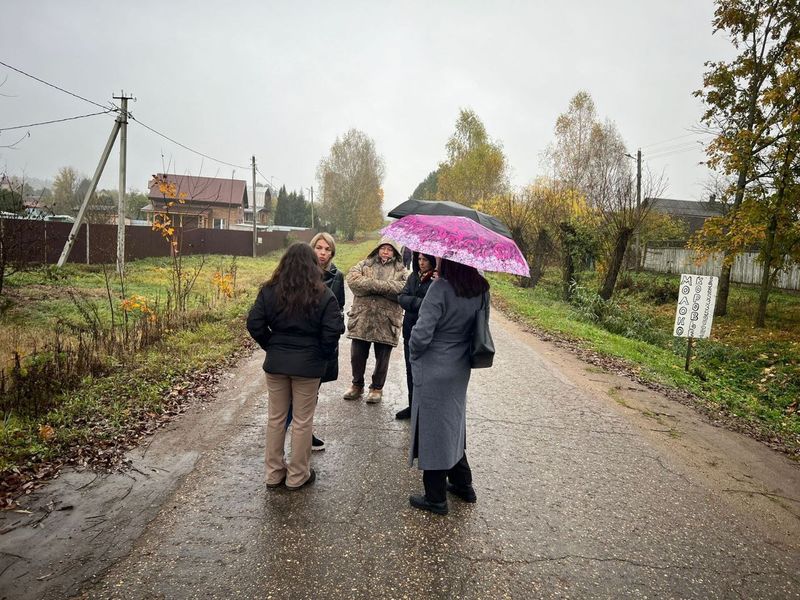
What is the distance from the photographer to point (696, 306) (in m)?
8.03

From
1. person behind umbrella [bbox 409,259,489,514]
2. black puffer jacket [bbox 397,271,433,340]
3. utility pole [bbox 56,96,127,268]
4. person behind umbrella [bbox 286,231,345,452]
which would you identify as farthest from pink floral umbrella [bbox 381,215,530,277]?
utility pole [bbox 56,96,127,268]

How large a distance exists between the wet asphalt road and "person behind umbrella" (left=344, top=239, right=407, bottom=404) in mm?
933

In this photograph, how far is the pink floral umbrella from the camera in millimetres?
3027

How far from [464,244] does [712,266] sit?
24.7 meters

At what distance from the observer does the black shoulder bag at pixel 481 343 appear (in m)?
3.24

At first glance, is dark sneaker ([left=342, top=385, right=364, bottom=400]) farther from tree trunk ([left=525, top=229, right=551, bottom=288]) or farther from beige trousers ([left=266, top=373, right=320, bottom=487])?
tree trunk ([left=525, top=229, right=551, bottom=288])

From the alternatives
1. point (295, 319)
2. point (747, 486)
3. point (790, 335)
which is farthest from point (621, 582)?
point (790, 335)

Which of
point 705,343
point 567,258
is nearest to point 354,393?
point 705,343

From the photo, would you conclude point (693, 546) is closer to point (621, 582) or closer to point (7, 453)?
point (621, 582)

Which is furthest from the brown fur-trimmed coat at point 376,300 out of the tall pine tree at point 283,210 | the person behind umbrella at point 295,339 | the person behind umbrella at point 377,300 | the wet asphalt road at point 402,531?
the tall pine tree at point 283,210

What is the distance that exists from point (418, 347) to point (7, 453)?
3.53 meters

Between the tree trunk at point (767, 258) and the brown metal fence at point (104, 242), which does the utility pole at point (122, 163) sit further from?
the tree trunk at point (767, 258)

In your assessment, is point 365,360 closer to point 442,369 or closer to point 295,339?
point 295,339

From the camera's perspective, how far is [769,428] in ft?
20.2
